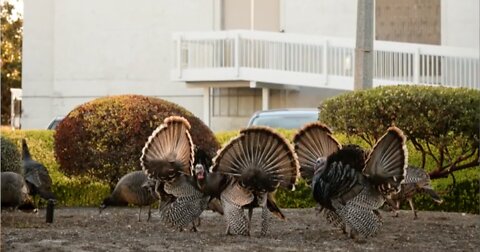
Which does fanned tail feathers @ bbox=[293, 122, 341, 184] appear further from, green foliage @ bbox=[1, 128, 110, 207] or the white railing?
the white railing

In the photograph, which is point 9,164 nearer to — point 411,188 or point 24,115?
point 411,188

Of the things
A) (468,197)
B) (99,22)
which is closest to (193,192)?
(468,197)

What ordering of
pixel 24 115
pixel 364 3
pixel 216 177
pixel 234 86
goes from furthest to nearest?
pixel 24 115
pixel 234 86
pixel 364 3
pixel 216 177

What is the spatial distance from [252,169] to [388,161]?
1388 millimetres

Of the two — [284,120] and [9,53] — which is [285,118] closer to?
[284,120]

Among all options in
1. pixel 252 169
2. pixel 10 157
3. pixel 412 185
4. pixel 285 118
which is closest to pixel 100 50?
pixel 285 118

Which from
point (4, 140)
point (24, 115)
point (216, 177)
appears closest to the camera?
point (216, 177)

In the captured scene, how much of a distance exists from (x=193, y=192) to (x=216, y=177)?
0.32m

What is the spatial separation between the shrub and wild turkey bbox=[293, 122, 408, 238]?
214 cm

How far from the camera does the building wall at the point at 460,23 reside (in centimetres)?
2561

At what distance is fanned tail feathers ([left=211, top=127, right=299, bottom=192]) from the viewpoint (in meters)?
11.1

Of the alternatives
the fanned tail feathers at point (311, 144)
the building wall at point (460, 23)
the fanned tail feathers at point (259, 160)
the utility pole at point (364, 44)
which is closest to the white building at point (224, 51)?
the building wall at point (460, 23)

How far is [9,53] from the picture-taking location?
32.5 metres

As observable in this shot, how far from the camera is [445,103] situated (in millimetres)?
13109
